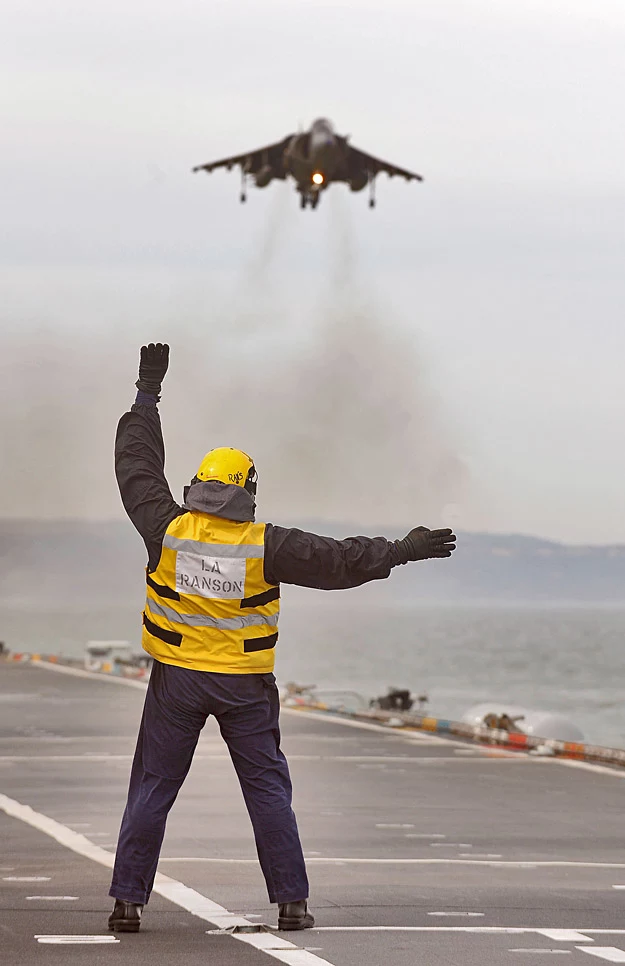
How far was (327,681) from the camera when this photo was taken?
134 m

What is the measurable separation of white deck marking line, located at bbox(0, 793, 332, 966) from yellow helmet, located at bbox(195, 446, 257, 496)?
2083 mm

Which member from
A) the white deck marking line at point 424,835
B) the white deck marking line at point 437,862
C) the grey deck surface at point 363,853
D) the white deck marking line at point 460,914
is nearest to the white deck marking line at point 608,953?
the grey deck surface at point 363,853


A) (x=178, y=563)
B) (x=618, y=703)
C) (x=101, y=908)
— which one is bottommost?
(x=101, y=908)

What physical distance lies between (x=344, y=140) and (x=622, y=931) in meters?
40.6

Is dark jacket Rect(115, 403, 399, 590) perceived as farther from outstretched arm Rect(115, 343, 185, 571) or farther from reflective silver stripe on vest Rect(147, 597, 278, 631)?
reflective silver stripe on vest Rect(147, 597, 278, 631)

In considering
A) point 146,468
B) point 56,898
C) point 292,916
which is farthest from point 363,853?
point 146,468

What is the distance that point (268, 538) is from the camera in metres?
8.56

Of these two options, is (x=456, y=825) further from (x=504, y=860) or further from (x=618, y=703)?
(x=618, y=703)

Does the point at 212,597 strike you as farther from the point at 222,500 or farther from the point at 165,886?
the point at 165,886

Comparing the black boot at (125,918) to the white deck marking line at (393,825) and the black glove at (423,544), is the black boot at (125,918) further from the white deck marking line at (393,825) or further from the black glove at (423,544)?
the white deck marking line at (393,825)

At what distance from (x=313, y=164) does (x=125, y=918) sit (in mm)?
39941

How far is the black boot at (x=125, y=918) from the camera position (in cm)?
835

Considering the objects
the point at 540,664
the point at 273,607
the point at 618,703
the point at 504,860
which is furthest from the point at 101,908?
the point at 540,664

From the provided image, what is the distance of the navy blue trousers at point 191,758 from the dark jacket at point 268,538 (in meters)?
0.56
